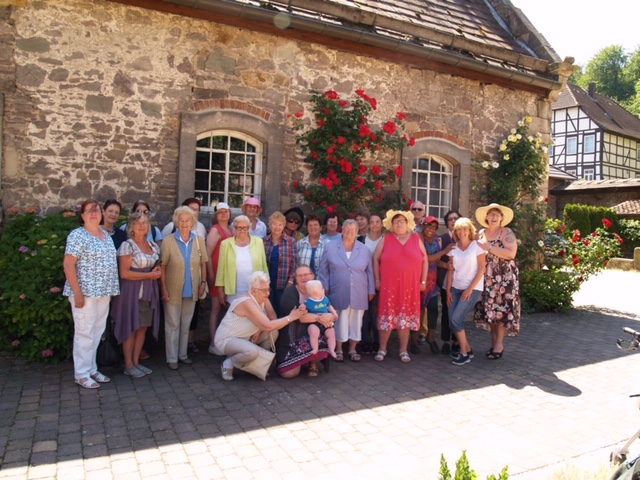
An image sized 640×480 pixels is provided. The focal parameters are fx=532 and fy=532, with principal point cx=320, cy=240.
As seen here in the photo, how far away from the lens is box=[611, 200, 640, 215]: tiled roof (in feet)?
80.1

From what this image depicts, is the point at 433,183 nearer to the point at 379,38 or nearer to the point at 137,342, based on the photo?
the point at 379,38

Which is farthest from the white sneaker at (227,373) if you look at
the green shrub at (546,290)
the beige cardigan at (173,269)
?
the green shrub at (546,290)

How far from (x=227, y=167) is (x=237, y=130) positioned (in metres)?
0.53

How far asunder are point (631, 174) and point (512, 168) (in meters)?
30.9

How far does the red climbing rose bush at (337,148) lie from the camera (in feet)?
24.9

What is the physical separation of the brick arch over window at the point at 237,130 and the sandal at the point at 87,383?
2721mm

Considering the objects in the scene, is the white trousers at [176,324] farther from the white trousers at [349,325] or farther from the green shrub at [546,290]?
the green shrub at [546,290]

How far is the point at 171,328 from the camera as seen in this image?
18.1 feet

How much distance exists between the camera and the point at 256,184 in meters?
7.64

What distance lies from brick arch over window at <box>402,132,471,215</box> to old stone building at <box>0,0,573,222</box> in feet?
0.07

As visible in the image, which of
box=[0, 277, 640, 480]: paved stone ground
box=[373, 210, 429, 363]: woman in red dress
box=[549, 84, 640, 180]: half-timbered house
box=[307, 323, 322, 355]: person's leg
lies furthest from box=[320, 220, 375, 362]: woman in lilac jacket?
box=[549, 84, 640, 180]: half-timbered house

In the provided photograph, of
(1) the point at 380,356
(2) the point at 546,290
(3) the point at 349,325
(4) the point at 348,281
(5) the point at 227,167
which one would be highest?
(5) the point at 227,167

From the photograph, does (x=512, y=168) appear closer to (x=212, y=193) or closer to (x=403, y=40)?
(x=403, y=40)

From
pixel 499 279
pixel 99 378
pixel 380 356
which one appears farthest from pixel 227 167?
pixel 499 279
